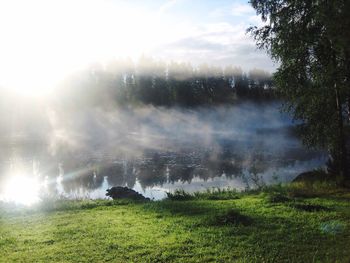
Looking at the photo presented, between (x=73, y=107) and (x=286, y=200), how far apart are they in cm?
11309

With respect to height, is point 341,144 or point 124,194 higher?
point 341,144

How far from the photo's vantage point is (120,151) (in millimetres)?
60000

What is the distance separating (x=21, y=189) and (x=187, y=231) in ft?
73.7

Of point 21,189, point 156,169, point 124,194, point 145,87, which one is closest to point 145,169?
point 156,169

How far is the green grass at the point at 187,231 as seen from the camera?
11141 millimetres

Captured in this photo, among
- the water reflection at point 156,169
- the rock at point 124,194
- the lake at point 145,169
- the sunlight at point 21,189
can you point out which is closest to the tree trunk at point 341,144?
the lake at point 145,169

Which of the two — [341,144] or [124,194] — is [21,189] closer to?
[124,194]

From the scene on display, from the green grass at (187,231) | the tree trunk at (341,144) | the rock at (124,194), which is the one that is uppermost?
the tree trunk at (341,144)

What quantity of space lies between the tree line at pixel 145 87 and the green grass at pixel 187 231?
10622 centimetres

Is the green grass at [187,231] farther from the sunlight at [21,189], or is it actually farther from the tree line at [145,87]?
the tree line at [145,87]

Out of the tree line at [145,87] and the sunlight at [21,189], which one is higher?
the tree line at [145,87]

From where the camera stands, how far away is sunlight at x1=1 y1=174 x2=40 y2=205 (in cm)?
2784

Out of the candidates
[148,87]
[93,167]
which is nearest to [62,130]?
[148,87]

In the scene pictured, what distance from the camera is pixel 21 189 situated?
106 feet
